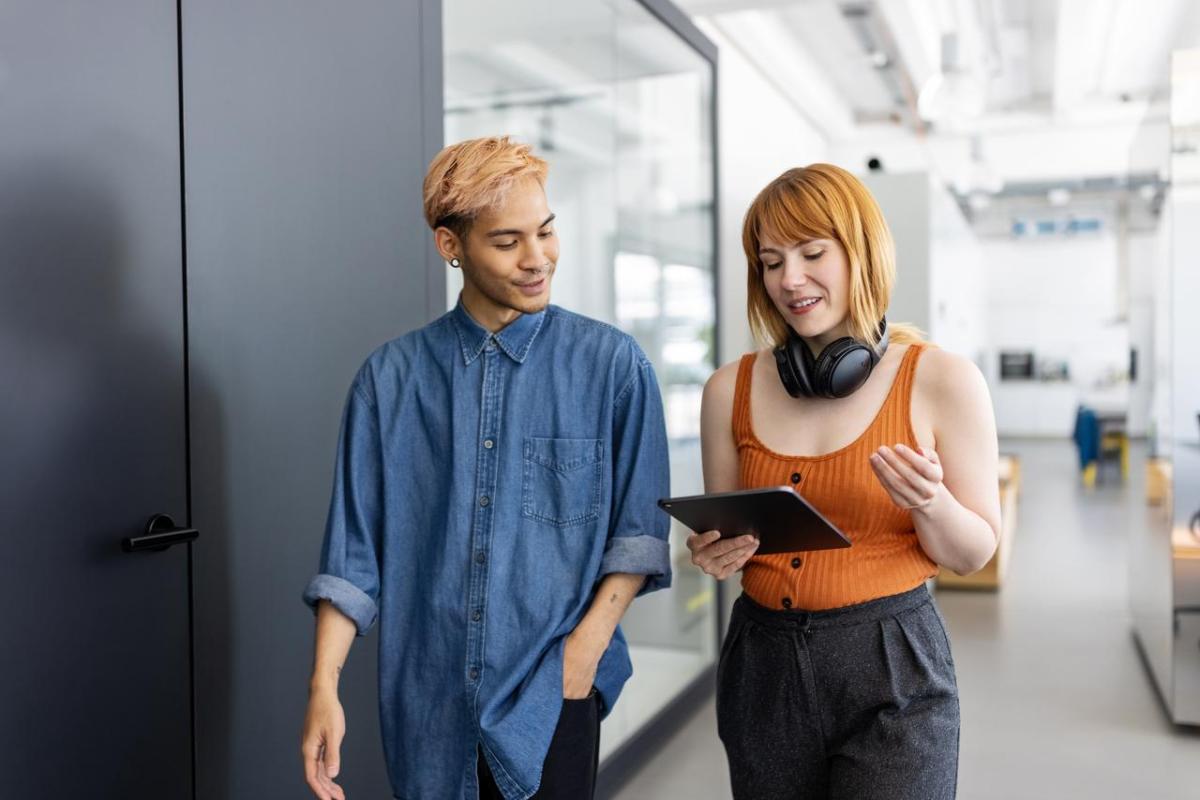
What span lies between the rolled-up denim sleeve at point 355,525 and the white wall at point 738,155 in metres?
3.69

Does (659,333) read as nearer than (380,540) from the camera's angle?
No

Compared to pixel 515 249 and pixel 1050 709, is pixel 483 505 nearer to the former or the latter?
pixel 515 249

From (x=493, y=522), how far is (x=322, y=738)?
39 cm

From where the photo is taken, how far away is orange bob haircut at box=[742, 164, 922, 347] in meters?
1.62

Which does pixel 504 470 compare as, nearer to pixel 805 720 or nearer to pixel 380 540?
pixel 380 540

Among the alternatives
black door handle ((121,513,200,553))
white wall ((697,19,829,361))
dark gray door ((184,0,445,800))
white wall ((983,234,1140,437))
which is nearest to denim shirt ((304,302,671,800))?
black door handle ((121,513,200,553))

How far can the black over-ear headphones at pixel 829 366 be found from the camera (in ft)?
5.34

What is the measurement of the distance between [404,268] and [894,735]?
1580 millimetres

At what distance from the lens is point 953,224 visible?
28.6 feet

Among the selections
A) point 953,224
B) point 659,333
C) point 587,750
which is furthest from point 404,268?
point 953,224

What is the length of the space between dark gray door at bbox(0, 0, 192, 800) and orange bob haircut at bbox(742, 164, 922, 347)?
1065 millimetres

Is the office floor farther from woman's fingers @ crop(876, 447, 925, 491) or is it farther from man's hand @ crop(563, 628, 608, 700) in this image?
woman's fingers @ crop(876, 447, 925, 491)

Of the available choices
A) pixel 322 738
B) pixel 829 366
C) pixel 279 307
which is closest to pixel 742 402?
pixel 829 366

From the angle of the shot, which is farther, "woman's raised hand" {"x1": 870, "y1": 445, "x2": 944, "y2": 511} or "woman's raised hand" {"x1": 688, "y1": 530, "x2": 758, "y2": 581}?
"woman's raised hand" {"x1": 688, "y1": 530, "x2": 758, "y2": 581}
